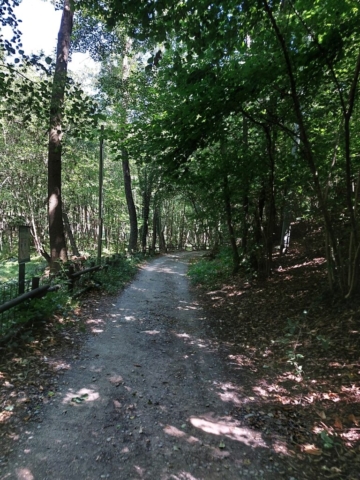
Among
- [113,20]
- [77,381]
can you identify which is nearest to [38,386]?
[77,381]

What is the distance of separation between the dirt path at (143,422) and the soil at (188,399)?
0.04ft

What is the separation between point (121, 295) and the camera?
9.47 meters

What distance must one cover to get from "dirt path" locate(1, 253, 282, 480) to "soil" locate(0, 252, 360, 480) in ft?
0.04

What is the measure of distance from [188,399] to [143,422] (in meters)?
0.74

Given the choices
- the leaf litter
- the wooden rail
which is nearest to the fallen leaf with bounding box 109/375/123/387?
the leaf litter

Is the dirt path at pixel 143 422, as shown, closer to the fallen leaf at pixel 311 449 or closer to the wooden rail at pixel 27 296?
the fallen leaf at pixel 311 449

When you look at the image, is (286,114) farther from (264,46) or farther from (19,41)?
(19,41)

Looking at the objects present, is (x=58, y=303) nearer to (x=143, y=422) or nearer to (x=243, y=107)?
(x=143, y=422)

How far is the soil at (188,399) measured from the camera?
8.96 feet

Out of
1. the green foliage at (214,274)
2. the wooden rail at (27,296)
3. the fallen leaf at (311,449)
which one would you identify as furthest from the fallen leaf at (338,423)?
the green foliage at (214,274)

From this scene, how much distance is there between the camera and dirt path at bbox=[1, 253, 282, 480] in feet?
8.73

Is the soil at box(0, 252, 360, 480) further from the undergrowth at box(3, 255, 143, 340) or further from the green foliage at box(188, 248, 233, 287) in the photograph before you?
the green foliage at box(188, 248, 233, 287)

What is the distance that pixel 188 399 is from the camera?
3.82 m

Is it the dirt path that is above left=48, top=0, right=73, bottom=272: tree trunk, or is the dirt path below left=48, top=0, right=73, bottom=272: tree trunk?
below
